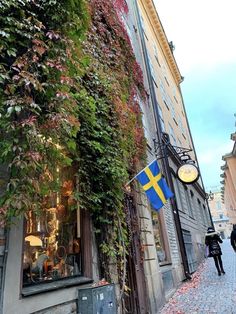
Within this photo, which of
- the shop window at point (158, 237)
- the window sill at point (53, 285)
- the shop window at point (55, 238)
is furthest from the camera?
the shop window at point (158, 237)

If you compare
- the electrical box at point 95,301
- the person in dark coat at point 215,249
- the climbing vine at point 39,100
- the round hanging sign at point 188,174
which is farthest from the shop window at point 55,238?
the person in dark coat at point 215,249

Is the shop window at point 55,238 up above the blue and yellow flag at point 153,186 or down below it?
below

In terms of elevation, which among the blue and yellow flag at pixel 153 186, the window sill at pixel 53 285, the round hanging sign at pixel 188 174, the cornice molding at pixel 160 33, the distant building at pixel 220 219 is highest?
the cornice molding at pixel 160 33

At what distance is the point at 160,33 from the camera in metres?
21.7

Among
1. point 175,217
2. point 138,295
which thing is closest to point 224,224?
point 175,217

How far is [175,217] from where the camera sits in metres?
10.9

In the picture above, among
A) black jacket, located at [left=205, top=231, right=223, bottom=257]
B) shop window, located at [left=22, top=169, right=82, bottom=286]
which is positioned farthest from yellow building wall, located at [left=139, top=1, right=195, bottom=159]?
shop window, located at [left=22, top=169, right=82, bottom=286]

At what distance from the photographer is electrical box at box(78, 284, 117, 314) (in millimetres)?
3824

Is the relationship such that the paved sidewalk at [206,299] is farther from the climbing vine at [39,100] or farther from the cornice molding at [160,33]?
the cornice molding at [160,33]

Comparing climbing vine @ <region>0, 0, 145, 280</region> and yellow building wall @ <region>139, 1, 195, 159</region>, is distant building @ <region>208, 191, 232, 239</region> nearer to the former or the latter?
yellow building wall @ <region>139, 1, 195, 159</region>

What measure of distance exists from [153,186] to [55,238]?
2.77m

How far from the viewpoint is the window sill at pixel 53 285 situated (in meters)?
3.30

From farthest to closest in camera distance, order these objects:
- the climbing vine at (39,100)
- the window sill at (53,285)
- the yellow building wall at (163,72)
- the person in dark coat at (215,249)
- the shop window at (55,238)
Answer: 1. the yellow building wall at (163,72)
2. the person in dark coat at (215,249)
3. the shop window at (55,238)
4. the window sill at (53,285)
5. the climbing vine at (39,100)

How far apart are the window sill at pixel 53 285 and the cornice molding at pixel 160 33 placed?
755 inches
